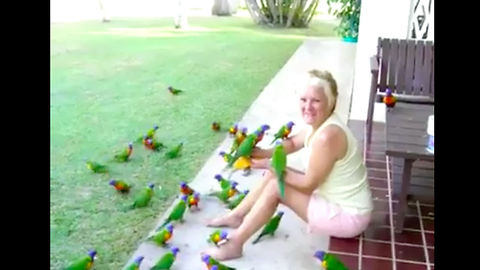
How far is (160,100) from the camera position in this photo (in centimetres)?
640

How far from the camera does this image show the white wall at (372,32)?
17.3 ft

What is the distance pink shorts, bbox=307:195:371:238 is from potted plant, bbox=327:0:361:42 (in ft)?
25.6

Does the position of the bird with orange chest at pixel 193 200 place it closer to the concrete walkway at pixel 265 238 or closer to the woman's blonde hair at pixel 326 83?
the concrete walkway at pixel 265 238

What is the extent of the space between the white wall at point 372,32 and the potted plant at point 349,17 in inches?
199

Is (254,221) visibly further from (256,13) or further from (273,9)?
(256,13)

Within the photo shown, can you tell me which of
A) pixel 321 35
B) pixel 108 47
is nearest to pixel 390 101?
pixel 108 47

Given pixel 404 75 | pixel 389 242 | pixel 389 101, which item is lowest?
pixel 389 242

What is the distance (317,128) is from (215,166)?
149cm

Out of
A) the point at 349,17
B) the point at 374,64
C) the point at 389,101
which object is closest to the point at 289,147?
the point at 389,101

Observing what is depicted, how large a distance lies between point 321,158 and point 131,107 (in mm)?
3514

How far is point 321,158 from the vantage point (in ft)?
9.39

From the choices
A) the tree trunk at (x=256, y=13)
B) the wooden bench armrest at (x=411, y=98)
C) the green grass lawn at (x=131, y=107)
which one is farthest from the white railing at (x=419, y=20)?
the tree trunk at (x=256, y=13)

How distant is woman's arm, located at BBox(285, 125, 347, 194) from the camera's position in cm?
285
